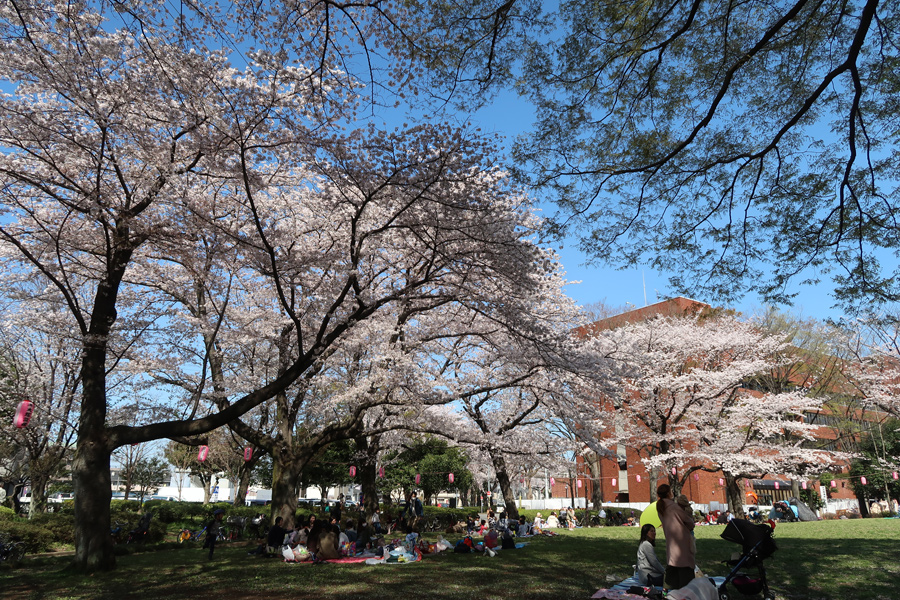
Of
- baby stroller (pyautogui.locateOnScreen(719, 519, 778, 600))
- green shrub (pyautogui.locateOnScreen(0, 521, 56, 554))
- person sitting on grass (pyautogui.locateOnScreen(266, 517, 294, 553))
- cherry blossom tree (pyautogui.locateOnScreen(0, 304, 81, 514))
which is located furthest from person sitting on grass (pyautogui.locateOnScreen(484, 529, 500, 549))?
cherry blossom tree (pyautogui.locateOnScreen(0, 304, 81, 514))

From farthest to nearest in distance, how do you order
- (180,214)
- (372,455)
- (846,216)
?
(372,455), (180,214), (846,216)

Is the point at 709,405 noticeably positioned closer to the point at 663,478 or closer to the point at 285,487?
the point at 663,478

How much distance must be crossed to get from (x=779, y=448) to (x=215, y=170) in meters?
24.4

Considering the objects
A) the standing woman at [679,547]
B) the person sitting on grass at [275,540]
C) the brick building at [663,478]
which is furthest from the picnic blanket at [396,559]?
the brick building at [663,478]

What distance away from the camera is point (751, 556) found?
578 centimetres

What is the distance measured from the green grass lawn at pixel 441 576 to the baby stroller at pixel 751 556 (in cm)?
72

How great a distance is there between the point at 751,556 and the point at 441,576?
15.0ft

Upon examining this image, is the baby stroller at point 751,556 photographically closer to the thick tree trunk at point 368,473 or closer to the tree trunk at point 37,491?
the thick tree trunk at point 368,473

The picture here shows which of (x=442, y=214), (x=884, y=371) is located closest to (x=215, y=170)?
(x=442, y=214)

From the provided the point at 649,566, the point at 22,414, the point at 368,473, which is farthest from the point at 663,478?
the point at 22,414

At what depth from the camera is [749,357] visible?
80.3 ft

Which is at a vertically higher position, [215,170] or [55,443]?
[215,170]

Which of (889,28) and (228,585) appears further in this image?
(228,585)

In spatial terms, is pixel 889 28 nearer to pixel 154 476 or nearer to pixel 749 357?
pixel 749 357
